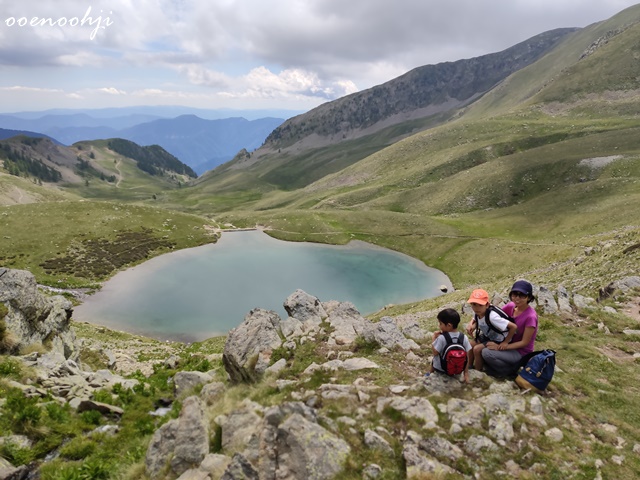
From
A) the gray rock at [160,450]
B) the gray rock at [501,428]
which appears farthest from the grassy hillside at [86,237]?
the gray rock at [501,428]

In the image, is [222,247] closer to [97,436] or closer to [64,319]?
[64,319]

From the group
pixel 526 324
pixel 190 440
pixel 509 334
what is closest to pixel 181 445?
pixel 190 440

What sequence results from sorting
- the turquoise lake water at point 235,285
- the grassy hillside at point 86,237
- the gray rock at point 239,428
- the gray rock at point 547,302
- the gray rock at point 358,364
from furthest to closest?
1. the grassy hillside at point 86,237
2. the turquoise lake water at point 235,285
3. the gray rock at point 547,302
4. the gray rock at point 358,364
5. the gray rock at point 239,428

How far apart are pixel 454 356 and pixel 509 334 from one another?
2.54 metres

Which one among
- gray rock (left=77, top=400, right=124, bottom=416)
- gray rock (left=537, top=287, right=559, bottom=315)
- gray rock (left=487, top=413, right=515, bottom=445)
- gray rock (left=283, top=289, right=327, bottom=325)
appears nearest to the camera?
gray rock (left=487, top=413, right=515, bottom=445)

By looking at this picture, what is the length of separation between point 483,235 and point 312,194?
12183 centimetres

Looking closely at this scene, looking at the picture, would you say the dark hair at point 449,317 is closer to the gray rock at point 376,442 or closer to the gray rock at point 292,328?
the gray rock at point 376,442

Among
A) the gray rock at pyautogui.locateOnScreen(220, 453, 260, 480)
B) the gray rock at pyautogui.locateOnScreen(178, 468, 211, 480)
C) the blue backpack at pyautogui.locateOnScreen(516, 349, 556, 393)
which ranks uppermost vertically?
the blue backpack at pyautogui.locateOnScreen(516, 349, 556, 393)

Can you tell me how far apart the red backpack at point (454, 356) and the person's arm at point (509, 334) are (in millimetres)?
1919

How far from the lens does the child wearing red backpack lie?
12.2 meters

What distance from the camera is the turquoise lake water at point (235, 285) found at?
5125 cm

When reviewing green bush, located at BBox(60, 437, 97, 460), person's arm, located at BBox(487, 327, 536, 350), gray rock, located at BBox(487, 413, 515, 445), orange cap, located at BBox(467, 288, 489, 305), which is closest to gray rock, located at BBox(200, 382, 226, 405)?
green bush, located at BBox(60, 437, 97, 460)

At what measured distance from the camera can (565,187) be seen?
4018 inches

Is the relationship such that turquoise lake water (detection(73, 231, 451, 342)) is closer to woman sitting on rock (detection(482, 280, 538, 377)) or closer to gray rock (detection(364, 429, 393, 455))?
woman sitting on rock (detection(482, 280, 538, 377))
